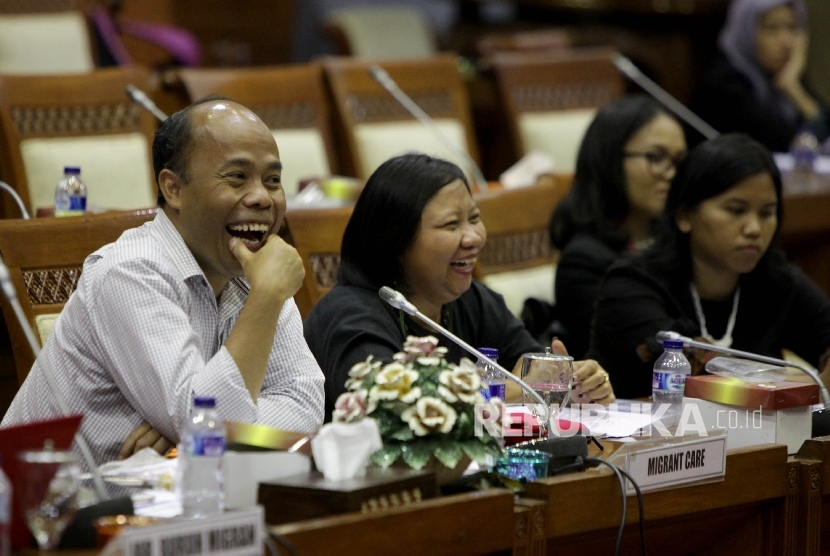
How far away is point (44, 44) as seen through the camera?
189 inches

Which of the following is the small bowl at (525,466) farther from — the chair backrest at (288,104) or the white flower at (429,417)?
the chair backrest at (288,104)

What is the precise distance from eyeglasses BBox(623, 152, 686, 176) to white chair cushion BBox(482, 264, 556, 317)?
41 centimetres

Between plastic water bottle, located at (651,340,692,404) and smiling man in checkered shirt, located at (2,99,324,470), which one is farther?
plastic water bottle, located at (651,340,692,404)

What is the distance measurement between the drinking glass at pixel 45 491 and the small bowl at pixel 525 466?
68cm

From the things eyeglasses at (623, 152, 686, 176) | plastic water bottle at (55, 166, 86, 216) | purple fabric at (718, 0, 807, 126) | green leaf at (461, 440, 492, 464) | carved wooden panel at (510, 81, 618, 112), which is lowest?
green leaf at (461, 440, 492, 464)

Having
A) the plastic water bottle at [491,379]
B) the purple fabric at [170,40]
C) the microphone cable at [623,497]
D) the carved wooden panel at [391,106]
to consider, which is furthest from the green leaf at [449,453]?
the purple fabric at [170,40]

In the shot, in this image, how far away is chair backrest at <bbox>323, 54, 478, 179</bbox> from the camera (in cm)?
443

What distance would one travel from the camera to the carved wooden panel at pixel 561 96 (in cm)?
494

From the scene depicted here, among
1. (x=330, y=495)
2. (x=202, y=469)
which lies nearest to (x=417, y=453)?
(x=330, y=495)

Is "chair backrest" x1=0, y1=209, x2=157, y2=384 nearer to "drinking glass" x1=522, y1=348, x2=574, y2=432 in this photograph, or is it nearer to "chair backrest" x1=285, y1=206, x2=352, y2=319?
"chair backrest" x1=285, y1=206, x2=352, y2=319

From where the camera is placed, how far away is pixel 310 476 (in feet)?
5.68

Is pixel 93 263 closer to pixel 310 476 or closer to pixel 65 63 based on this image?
pixel 310 476

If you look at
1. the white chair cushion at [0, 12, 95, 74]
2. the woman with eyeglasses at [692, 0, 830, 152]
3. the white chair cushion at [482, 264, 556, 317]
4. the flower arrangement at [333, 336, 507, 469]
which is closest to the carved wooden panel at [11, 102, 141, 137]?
the white chair cushion at [0, 12, 95, 74]

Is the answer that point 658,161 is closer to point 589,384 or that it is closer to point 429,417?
point 589,384
